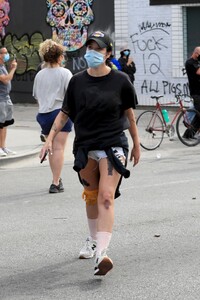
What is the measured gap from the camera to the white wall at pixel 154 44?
22.8 m

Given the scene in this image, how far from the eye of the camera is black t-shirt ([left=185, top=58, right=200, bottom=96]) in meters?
16.5

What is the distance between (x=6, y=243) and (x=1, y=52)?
22.3 feet

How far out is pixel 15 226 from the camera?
9086mm

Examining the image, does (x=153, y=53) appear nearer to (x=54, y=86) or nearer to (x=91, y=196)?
(x=54, y=86)

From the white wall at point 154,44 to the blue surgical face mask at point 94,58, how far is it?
15726 millimetres

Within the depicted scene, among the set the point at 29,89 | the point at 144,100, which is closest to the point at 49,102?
the point at 144,100

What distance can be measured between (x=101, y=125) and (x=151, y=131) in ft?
30.3

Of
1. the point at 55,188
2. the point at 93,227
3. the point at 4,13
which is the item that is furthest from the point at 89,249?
the point at 4,13

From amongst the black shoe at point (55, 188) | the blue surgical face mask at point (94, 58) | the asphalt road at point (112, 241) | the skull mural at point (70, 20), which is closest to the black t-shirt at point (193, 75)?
the asphalt road at point (112, 241)

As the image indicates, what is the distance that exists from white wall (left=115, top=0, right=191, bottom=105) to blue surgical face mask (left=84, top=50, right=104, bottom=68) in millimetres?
15726

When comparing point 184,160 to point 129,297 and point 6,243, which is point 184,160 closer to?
point 6,243

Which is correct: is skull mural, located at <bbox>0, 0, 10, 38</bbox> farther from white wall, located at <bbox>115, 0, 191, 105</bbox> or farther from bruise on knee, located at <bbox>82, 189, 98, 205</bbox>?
bruise on knee, located at <bbox>82, 189, 98, 205</bbox>

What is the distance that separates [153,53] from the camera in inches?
909

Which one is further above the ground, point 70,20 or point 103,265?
point 103,265
